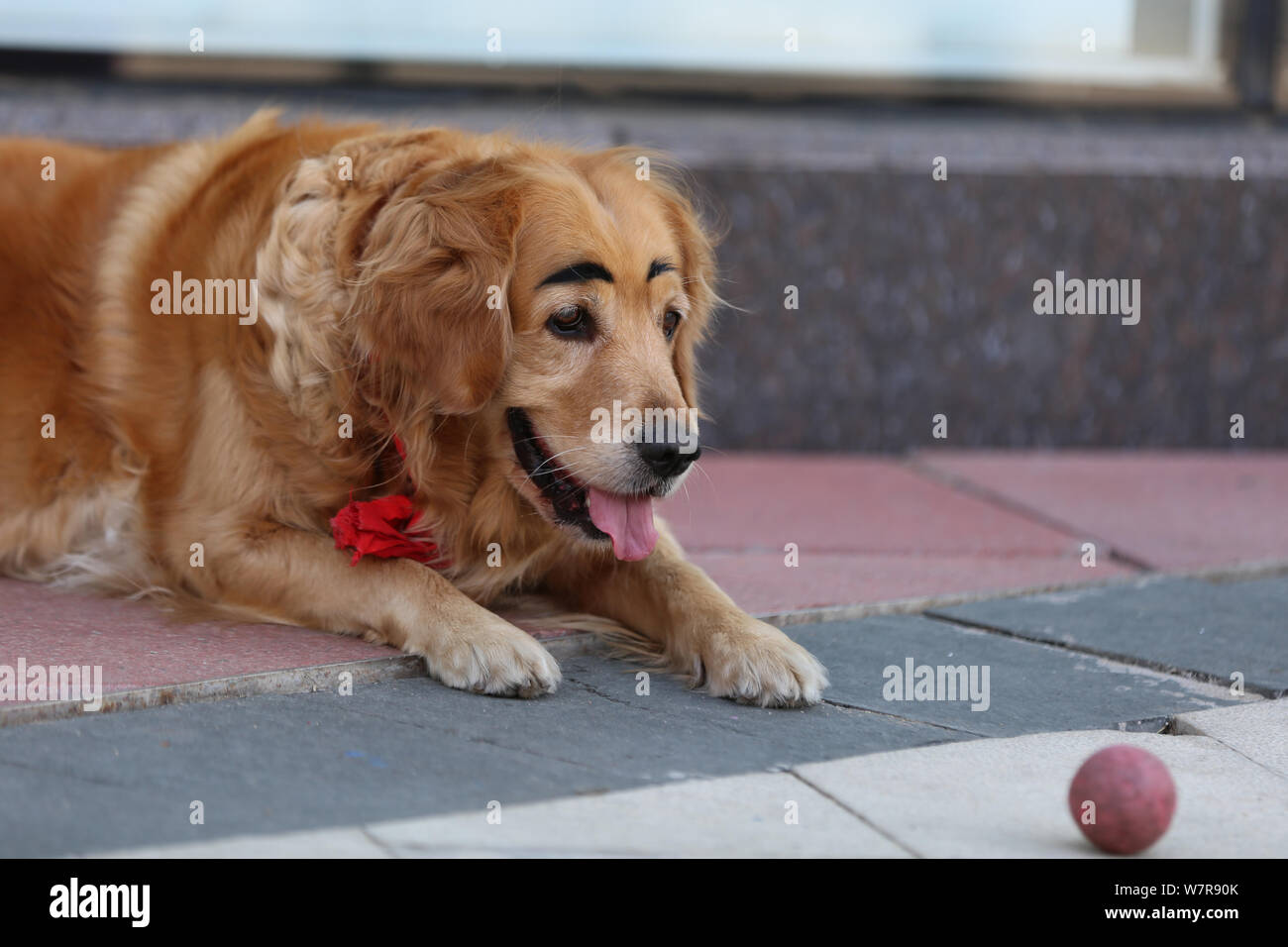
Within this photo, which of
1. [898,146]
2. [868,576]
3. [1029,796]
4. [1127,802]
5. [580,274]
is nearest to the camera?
[1127,802]

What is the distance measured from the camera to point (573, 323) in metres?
3.58

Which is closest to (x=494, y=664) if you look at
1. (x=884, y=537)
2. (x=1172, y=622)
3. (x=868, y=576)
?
(x=868, y=576)

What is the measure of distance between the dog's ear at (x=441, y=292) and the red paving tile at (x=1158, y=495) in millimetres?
2480

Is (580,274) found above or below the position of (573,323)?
above

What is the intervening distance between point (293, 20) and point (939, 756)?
15.2 feet

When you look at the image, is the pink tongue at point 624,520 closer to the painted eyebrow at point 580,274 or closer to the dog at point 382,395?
the dog at point 382,395

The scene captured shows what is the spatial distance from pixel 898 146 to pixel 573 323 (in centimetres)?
338

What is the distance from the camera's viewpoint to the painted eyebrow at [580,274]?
11.6ft

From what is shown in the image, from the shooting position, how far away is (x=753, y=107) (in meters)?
6.71

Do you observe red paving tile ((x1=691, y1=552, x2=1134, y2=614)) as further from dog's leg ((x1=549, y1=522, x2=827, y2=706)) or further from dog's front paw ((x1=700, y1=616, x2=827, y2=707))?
dog's front paw ((x1=700, y1=616, x2=827, y2=707))

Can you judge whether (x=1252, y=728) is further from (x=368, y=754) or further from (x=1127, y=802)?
(x=368, y=754)

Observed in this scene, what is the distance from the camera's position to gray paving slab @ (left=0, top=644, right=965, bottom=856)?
8.30ft

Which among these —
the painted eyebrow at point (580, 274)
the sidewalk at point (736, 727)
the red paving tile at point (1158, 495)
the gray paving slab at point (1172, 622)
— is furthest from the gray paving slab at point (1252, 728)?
the painted eyebrow at point (580, 274)

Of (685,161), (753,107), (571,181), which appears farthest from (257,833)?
(753,107)
